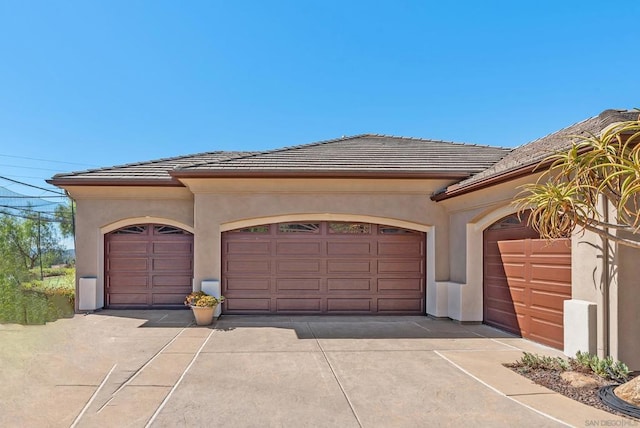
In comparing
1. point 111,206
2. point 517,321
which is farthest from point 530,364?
point 111,206

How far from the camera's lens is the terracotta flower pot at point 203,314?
9258 mm

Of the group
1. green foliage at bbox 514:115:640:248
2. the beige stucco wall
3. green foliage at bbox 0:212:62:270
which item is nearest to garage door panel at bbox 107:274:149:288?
the beige stucco wall

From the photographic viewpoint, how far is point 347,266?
10.7 m

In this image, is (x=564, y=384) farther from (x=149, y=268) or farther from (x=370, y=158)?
(x=149, y=268)

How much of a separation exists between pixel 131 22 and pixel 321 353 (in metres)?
10.9

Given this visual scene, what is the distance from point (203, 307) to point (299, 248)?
9.45 feet

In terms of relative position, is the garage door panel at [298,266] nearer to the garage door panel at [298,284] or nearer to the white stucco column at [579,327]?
the garage door panel at [298,284]

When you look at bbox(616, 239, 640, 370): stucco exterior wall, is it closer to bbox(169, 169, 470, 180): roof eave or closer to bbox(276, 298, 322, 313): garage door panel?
bbox(169, 169, 470, 180): roof eave

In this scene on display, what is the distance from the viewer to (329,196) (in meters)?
10.5

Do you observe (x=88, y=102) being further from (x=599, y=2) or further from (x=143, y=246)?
(x=599, y=2)

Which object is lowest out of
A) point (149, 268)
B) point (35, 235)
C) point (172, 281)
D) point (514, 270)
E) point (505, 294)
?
point (172, 281)

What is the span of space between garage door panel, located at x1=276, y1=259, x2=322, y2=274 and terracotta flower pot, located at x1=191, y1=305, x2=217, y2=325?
2080 millimetres

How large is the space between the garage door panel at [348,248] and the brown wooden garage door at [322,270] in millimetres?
27

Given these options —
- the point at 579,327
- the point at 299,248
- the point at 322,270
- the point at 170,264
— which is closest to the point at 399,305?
the point at 322,270
